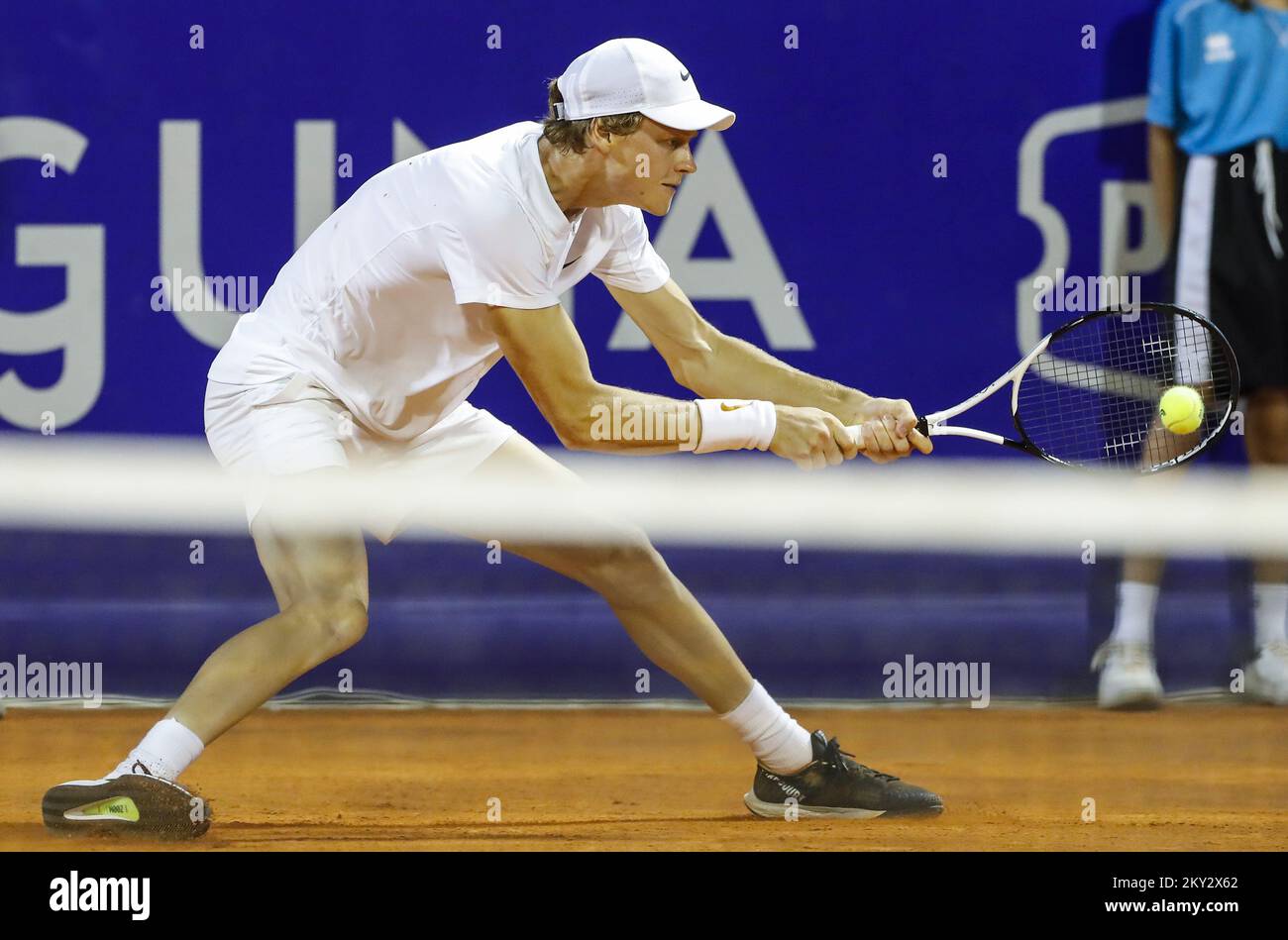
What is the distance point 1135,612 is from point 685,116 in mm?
2032

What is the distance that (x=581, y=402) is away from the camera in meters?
2.68

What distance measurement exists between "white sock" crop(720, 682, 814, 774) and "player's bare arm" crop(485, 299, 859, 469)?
0.52 m

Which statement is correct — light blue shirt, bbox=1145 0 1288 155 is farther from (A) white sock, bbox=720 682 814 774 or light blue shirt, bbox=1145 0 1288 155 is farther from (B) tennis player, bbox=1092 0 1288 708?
(A) white sock, bbox=720 682 814 774

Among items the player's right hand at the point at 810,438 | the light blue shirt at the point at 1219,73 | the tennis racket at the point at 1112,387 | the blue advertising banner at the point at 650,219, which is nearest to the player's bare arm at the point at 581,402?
the player's right hand at the point at 810,438

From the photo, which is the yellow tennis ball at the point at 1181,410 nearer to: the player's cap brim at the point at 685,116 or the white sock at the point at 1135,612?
the player's cap brim at the point at 685,116

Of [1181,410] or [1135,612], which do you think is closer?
[1181,410]

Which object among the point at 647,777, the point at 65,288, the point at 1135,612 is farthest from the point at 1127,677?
the point at 65,288

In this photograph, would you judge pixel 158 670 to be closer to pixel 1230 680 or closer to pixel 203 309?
pixel 203 309

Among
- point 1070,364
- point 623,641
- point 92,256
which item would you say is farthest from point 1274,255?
point 92,256

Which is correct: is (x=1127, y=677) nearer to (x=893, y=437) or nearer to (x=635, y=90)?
(x=893, y=437)

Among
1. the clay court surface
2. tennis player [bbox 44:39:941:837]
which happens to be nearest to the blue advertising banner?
the clay court surface

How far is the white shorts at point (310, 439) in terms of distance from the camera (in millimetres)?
2760

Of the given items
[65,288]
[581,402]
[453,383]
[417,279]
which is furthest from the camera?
[65,288]

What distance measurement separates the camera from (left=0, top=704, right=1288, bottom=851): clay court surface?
303 centimetres
